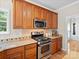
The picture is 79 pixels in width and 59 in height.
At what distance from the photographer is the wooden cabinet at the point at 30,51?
3.32 m

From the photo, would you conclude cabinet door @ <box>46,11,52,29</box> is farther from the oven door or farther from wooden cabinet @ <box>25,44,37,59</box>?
wooden cabinet @ <box>25,44,37,59</box>

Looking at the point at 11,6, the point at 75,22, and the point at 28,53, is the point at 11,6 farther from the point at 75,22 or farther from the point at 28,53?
the point at 75,22

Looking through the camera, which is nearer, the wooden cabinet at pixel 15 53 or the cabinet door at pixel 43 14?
the wooden cabinet at pixel 15 53

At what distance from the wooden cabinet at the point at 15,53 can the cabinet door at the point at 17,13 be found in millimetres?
785

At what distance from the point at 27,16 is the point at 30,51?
123 cm

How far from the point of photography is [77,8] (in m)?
5.93

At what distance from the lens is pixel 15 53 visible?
9.27 ft

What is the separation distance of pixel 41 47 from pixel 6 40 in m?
1.35

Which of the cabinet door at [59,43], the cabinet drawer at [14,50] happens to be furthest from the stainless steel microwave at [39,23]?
the cabinet door at [59,43]

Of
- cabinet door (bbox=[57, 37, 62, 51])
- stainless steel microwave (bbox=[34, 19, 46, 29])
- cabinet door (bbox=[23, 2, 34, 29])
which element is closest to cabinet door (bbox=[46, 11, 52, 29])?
stainless steel microwave (bbox=[34, 19, 46, 29])

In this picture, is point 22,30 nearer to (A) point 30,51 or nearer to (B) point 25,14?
(B) point 25,14

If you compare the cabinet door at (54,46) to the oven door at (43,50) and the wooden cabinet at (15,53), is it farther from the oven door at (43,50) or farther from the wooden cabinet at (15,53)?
the wooden cabinet at (15,53)

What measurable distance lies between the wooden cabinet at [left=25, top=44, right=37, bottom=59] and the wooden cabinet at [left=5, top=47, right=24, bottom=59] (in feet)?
0.83

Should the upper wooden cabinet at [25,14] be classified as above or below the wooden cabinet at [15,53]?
above
